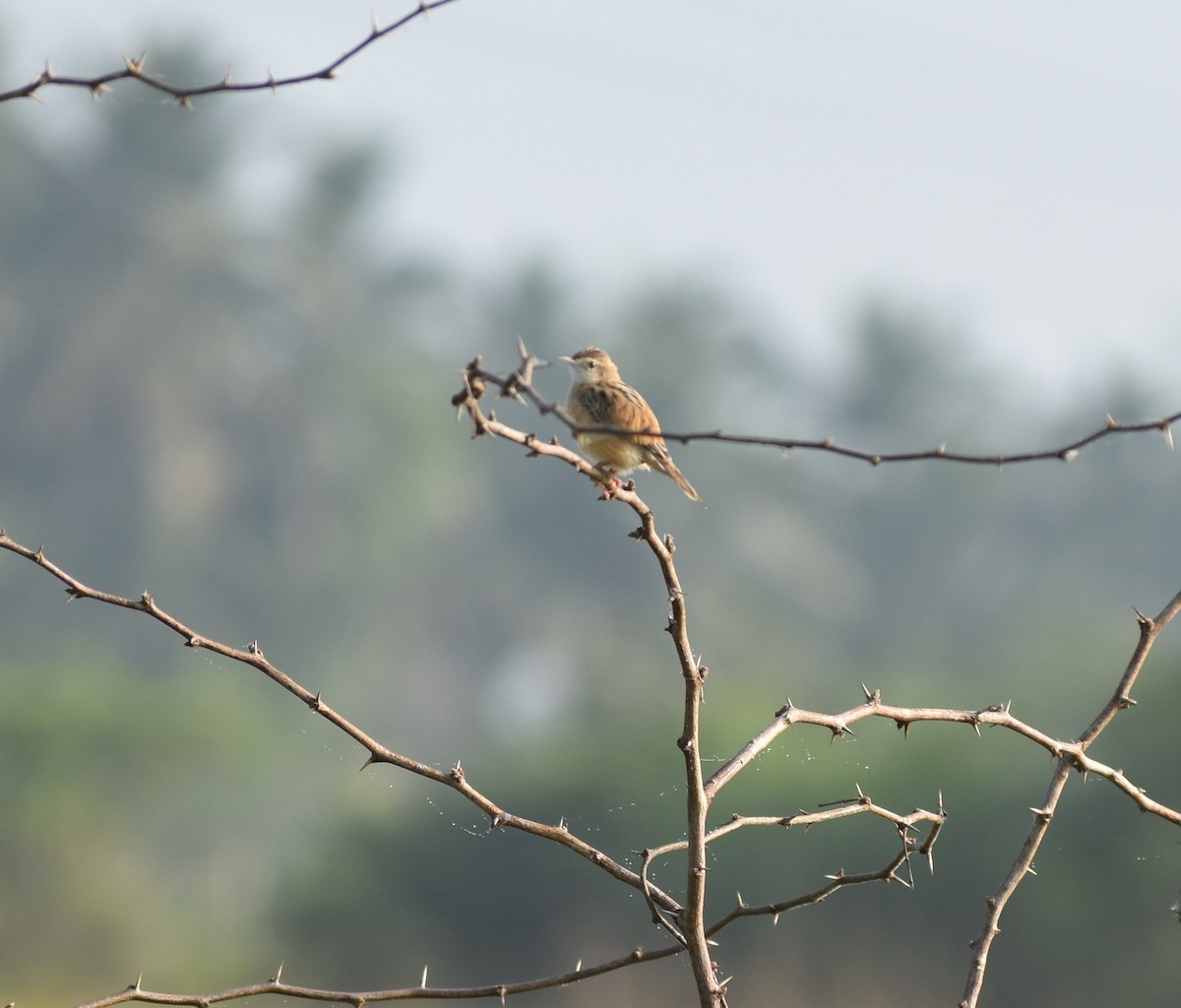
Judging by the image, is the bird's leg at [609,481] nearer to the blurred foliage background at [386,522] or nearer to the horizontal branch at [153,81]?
the horizontal branch at [153,81]

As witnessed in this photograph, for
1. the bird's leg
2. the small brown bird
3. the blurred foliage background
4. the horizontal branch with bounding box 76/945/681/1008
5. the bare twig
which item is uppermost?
the blurred foliage background

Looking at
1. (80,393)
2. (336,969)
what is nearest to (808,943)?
(336,969)

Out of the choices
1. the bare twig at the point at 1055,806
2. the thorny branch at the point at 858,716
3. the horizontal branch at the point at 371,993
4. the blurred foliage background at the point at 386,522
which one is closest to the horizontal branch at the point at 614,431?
the thorny branch at the point at 858,716

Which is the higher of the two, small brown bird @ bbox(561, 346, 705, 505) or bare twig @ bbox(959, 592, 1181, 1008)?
small brown bird @ bbox(561, 346, 705, 505)

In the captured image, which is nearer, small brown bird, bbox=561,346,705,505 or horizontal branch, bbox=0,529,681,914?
horizontal branch, bbox=0,529,681,914

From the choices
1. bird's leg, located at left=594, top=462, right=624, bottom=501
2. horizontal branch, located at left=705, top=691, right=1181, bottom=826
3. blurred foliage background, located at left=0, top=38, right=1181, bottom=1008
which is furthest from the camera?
blurred foliage background, located at left=0, top=38, right=1181, bottom=1008

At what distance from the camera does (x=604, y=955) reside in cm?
2267

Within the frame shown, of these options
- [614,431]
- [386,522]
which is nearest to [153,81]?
[614,431]

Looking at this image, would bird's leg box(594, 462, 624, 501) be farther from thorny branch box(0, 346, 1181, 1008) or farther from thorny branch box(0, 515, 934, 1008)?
thorny branch box(0, 515, 934, 1008)

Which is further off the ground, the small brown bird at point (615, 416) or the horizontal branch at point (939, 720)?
the small brown bird at point (615, 416)

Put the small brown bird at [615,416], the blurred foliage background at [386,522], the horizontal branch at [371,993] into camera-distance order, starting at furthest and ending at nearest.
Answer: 1. the blurred foliage background at [386,522]
2. the small brown bird at [615,416]
3. the horizontal branch at [371,993]

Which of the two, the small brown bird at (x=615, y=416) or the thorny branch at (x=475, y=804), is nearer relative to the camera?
the thorny branch at (x=475, y=804)

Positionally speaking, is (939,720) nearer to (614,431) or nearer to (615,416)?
(614,431)

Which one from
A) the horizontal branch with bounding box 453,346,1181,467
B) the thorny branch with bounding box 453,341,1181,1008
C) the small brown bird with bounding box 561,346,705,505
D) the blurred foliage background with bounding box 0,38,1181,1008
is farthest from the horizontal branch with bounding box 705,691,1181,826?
the blurred foliage background with bounding box 0,38,1181,1008
